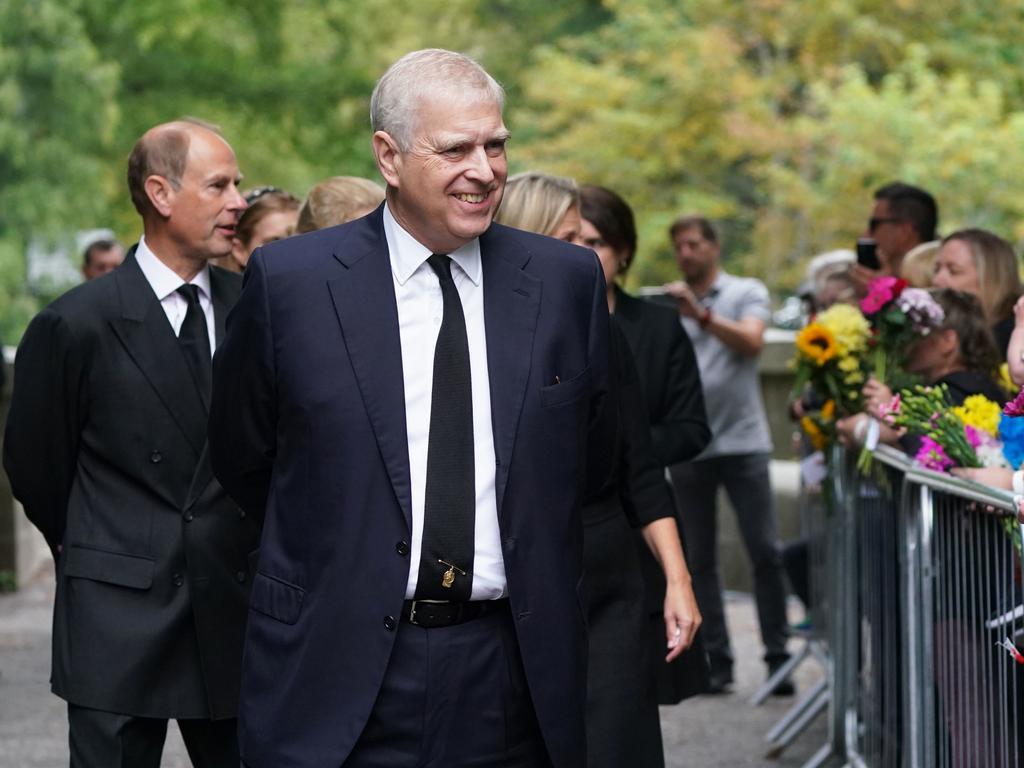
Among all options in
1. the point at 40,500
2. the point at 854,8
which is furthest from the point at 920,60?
the point at 40,500

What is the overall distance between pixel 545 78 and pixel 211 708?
27517 millimetres

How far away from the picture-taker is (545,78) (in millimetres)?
31781

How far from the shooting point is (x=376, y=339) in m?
3.74

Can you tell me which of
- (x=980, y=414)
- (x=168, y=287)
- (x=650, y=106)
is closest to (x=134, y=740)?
(x=168, y=287)

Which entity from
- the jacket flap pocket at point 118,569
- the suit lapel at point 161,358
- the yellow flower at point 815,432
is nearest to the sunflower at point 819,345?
the yellow flower at point 815,432

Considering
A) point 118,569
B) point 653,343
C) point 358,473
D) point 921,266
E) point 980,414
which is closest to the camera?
point 358,473

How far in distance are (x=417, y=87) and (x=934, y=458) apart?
2449 millimetres

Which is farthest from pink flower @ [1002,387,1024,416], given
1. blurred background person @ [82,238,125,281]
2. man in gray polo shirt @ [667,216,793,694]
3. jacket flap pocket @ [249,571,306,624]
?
blurred background person @ [82,238,125,281]

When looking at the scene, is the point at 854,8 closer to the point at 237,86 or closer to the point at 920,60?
the point at 920,60

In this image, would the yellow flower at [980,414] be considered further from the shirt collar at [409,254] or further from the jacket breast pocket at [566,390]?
the shirt collar at [409,254]

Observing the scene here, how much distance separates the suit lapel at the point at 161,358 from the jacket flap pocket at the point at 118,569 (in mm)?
309

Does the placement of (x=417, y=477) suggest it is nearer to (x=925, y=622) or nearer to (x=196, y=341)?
(x=196, y=341)

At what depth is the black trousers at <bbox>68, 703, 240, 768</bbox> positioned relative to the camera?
4840mm

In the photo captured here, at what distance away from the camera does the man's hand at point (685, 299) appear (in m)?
9.22
